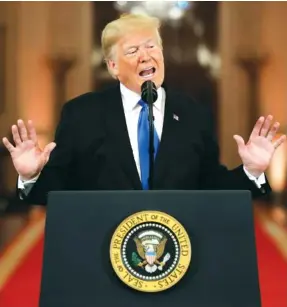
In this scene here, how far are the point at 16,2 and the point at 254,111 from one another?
2.64 metres

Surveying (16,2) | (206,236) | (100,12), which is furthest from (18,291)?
(16,2)

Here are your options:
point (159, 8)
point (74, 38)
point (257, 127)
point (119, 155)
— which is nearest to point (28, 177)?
point (119, 155)

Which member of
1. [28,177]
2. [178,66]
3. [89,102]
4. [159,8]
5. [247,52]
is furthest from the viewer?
[247,52]

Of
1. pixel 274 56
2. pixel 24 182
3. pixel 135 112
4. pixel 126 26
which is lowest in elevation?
pixel 24 182

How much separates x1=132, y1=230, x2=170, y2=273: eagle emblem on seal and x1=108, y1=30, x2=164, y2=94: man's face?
71 cm

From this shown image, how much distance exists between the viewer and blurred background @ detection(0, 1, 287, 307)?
6051 mm

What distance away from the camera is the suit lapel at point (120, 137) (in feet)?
6.04

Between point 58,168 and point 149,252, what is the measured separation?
606mm

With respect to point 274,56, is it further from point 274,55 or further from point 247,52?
point 247,52

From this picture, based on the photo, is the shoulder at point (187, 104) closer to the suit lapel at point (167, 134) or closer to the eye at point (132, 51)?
the suit lapel at point (167, 134)

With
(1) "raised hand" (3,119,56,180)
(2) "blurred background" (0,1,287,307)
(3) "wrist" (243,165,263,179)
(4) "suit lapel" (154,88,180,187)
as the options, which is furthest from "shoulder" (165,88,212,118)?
(2) "blurred background" (0,1,287,307)

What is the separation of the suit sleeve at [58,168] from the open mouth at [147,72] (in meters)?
0.26

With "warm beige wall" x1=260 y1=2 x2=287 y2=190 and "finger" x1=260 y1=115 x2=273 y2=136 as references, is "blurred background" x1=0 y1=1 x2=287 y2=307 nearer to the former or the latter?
"warm beige wall" x1=260 y1=2 x2=287 y2=190

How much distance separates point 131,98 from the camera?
1.99 metres
